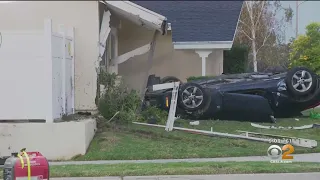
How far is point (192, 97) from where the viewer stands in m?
14.0

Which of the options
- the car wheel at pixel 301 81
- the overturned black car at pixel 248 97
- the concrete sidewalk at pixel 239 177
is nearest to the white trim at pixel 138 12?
the overturned black car at pixel 248 97

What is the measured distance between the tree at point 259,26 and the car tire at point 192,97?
21.5 m

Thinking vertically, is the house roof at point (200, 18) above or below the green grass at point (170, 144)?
above

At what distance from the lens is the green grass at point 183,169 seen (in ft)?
28.2

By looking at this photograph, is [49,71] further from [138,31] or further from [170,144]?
[138,31]

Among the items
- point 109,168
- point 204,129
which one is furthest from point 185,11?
point 109,168

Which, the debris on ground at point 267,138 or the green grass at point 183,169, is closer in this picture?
the green grass at point 183,169

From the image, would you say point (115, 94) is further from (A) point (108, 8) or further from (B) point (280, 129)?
(B) point (280, 129)

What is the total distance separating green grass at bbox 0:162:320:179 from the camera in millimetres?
8586

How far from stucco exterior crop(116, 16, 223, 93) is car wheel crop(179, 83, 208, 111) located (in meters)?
7.31

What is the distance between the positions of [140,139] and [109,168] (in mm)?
3291

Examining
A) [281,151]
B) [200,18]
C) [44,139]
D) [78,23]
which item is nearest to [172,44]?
[200,18]

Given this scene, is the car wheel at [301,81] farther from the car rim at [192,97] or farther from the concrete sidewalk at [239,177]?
the concrete sidewalk at [239,177]

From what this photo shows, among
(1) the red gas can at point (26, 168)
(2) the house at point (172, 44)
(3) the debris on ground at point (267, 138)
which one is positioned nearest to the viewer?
(1) the red gas can at point (26, 168)
